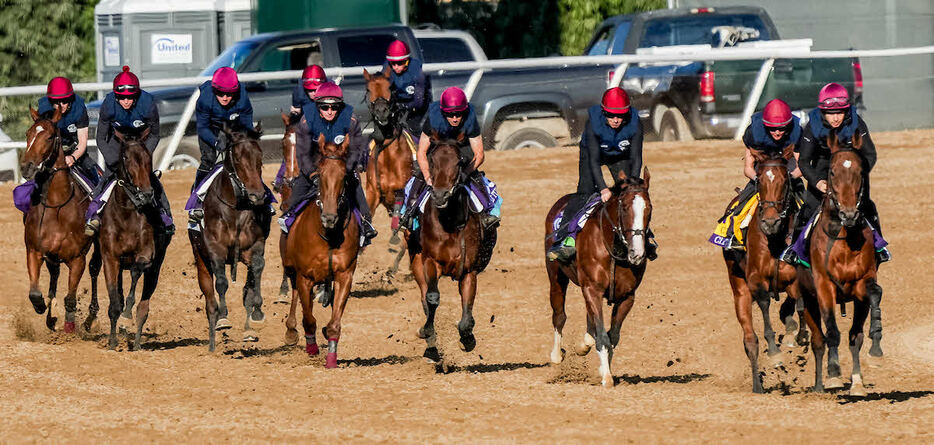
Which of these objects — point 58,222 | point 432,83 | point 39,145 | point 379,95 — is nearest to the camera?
point 39,145

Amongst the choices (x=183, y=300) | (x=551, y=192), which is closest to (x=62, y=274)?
(x=183, y=300)

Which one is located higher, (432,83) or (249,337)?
(432,83)

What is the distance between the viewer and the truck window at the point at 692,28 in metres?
27.0

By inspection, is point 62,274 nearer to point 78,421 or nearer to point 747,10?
point 78,421

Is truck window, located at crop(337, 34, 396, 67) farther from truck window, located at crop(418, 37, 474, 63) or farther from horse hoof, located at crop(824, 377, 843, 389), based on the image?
horse hoof, located at crop(824, 377, 843, 389)

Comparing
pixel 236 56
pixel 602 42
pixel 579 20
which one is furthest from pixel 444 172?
pixel 579 20

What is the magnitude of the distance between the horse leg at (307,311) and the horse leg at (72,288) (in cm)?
247

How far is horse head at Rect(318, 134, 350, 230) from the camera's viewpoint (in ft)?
46.0

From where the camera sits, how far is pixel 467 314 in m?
14.5

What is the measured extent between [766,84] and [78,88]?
10183mm

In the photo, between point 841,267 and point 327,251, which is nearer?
point 841,267

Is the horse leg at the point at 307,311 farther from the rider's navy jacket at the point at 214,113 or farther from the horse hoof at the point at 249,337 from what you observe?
the rider's navy jacket at the point at 214,113

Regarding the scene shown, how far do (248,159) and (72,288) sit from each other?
2448 millimetres

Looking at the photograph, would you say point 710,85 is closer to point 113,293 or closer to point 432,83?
point 432,83
